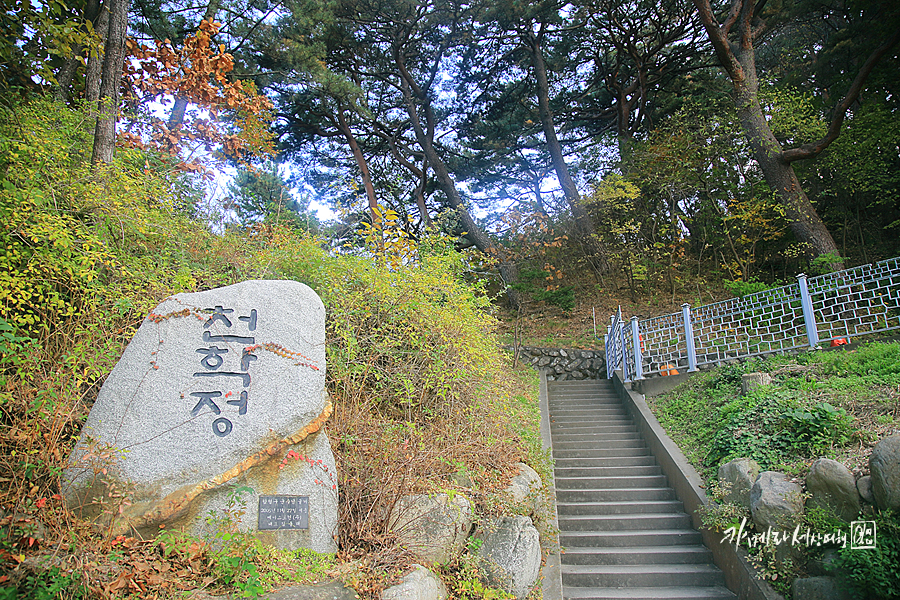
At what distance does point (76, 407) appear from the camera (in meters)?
3.58

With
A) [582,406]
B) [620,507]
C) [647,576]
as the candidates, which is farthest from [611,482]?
[582,406]

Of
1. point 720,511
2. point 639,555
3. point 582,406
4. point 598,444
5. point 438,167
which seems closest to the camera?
point 720,511

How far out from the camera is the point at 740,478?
195 inches

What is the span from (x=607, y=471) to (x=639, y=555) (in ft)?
5.57

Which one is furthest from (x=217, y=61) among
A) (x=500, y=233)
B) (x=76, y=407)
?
(x=500, y=233)

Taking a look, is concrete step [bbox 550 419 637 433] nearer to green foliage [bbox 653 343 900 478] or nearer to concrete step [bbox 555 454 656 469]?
concrete step [bbox 555 454 656 469]

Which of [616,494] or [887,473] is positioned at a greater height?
[887,473]

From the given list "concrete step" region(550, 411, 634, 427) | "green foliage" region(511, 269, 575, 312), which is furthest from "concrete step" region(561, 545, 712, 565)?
"green foliage" region(511, 269, 575, 312)

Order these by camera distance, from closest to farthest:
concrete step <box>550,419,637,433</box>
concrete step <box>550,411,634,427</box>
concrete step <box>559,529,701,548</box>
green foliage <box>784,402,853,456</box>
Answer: green foliage <box>784,402,853,456</box>
concrete step <box>559,529,701,548</box>
concrete step <box>550,419,637,433</box>
concrete step <box>550,411,634,427</box>

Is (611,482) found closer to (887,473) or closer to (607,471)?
(607,471)

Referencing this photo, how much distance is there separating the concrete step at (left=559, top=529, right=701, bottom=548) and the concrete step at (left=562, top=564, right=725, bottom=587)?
337 mm

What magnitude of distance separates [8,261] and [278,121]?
10.9m

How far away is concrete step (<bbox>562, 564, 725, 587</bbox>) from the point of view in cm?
513

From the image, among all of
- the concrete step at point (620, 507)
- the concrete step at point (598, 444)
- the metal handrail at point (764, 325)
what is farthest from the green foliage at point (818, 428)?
the concrete step at point (598, 444)
